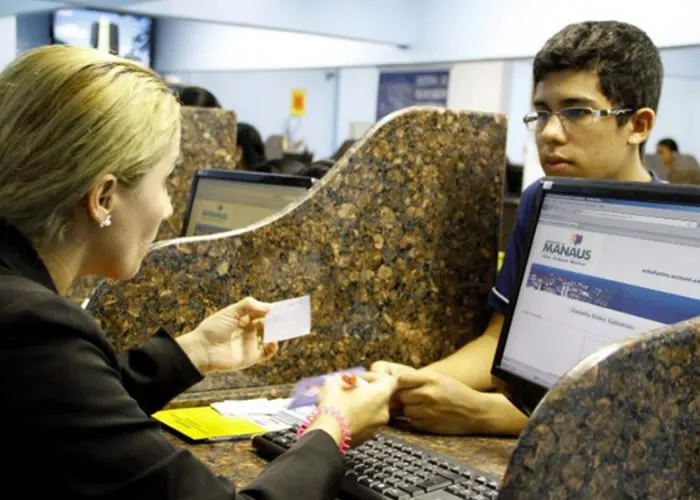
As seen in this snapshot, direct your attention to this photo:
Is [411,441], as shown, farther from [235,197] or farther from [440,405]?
[235,197]

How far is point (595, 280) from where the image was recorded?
1.19m

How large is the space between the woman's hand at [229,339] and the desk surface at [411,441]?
0.11 meters

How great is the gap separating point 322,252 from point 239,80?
9.26 metres

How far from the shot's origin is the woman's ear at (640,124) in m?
1.54

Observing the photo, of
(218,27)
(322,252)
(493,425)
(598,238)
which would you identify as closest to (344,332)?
(322,252)

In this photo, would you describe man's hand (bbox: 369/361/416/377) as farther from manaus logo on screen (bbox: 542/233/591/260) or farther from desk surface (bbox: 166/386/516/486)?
manaus logo on screen (bbox: 542/233/591/260)

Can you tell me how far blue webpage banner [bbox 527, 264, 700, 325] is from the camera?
107 centimetres

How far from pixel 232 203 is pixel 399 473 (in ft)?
3.46

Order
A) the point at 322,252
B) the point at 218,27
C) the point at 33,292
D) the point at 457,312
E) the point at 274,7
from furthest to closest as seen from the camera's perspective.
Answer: the point at 218,27 < the point at 274,7 < the point at 457,312 < the point at 322,252 < the point at 33,292

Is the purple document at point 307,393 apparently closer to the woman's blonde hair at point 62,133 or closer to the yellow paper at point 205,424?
the yellow paper at point 205,424

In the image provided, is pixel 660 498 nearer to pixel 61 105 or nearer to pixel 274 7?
pixel 61 105

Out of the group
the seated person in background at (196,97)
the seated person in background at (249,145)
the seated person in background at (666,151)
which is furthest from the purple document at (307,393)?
the seated person in background at (666,151)

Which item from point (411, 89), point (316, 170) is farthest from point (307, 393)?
point (411, 89)

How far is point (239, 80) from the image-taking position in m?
10.5
